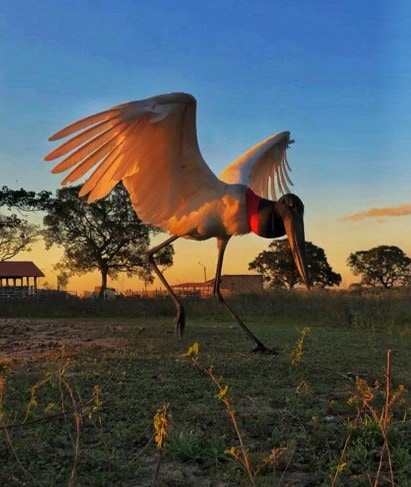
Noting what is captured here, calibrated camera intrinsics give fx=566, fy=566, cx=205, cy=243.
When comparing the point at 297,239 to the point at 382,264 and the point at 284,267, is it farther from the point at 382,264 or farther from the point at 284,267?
the point at 382,264

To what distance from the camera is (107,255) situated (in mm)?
28500

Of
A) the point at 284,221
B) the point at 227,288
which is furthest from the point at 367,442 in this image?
the point at 227,288

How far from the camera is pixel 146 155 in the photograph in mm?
5164

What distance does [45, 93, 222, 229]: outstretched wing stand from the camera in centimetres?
459

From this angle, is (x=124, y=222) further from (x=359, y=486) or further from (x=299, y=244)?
(x=359, y=486)

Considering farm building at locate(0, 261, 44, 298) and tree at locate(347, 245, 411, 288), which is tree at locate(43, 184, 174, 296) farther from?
tree at locate(347, 245, 411, 288)

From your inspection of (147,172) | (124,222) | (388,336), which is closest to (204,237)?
(147,172)

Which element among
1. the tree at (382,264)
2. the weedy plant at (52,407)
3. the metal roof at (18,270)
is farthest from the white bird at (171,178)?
the tree at (382,264)

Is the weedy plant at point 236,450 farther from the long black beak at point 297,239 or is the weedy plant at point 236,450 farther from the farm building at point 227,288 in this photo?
the farm building at point 227,288

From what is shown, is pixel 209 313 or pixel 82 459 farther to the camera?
pixel 209 313

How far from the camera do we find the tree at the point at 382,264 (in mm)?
38344

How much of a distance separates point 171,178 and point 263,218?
1.13m

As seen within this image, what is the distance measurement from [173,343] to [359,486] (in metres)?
3.68

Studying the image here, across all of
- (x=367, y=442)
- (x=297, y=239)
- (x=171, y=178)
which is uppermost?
(x=171, y=178)
